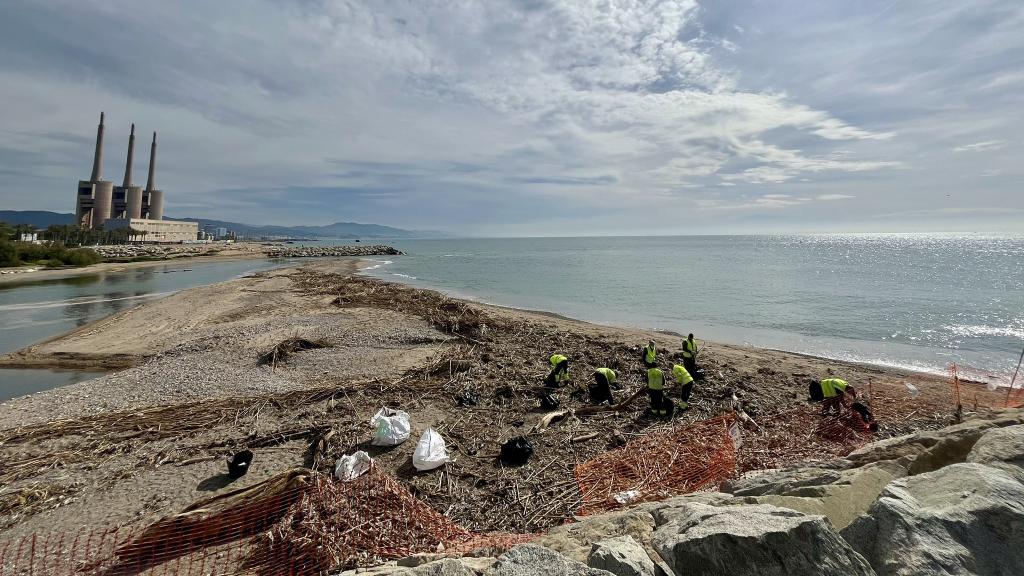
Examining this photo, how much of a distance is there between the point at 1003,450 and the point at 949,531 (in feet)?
5.74

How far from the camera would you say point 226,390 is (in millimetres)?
10664

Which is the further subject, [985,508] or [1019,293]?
[1019,293]

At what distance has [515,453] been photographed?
22.5 feet

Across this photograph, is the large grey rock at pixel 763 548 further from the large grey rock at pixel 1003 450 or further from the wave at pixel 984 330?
the wave at pixel 984 330

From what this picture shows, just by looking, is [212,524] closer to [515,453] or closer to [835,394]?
[515,453]

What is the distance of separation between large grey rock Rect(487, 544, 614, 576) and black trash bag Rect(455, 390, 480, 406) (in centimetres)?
658

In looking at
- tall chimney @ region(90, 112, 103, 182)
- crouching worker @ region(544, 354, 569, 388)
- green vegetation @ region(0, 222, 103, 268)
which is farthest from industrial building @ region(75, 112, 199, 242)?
crouching worker @ region(544, 354, 569, 388)

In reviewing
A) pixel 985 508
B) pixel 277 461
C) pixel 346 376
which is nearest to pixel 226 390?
pixel 346 376

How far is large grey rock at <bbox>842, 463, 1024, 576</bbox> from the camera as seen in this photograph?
2486 mm

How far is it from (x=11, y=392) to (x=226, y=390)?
19.2ft

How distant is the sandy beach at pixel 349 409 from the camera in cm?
615

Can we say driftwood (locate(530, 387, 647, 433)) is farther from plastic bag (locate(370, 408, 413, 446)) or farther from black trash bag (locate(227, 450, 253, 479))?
black trash bag (locate(227, 450, 253, 479))

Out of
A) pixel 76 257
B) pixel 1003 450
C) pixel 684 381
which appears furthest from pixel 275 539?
pixel 76 257

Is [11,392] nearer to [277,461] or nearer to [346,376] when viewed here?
[346,376]
